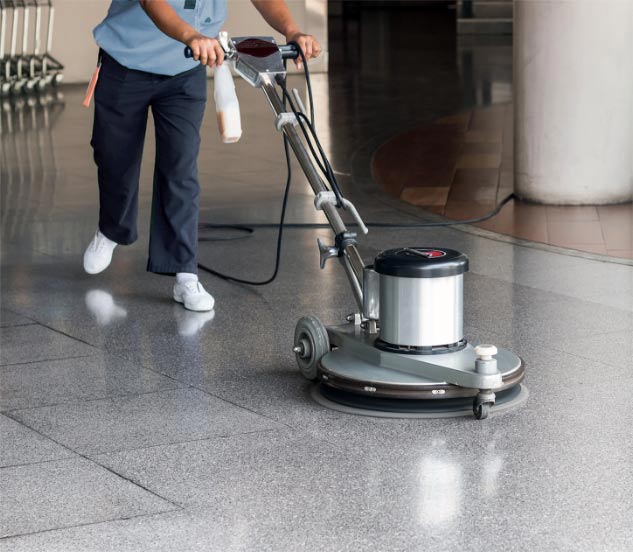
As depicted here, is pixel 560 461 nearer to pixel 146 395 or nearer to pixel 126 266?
pixel 146 395

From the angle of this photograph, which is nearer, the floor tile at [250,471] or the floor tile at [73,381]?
the floor tile at [250,471]

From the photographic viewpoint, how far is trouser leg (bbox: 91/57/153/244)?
14.4 ft

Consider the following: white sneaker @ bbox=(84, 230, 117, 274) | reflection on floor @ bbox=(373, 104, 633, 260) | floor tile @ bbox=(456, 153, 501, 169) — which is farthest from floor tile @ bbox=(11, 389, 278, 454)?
floor tile @ bbox=(456, 153, 501, 169)

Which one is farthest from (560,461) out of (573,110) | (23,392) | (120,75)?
(573,110)

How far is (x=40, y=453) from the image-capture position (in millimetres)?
2996

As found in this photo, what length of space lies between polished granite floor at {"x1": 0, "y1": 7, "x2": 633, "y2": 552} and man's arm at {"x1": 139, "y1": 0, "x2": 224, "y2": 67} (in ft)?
3.12

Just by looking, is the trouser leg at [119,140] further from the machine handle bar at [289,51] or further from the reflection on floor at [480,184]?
the reflection on floor at [480,184]

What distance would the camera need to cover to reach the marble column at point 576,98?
6152mm

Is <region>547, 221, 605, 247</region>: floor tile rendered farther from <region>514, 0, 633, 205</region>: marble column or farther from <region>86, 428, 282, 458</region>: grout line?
<region>86, 428, 282, 458</region>: grout line

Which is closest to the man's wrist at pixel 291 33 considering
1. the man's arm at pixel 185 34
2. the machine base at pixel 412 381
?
the man's arm at pixel 185 34

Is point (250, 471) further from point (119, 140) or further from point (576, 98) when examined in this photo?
point (576, 98)

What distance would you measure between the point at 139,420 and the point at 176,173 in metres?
1.40

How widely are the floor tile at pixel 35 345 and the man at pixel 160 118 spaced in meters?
0.54

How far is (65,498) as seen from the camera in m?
2.70
